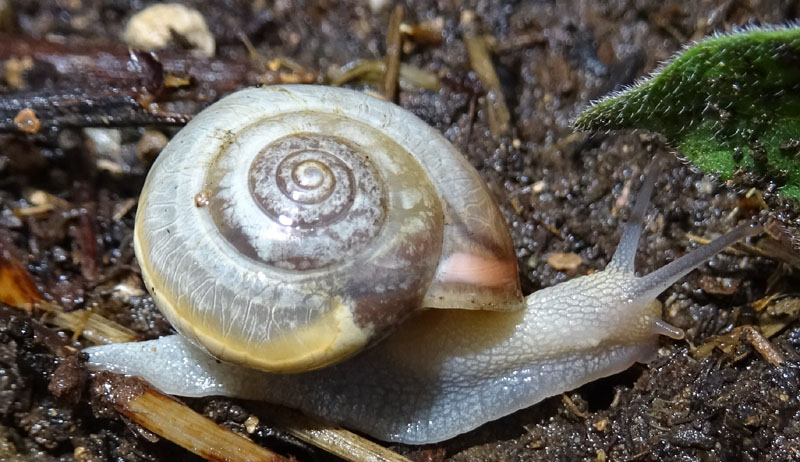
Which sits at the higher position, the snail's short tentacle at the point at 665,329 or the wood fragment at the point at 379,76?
the wood fragment at the point at 379,76

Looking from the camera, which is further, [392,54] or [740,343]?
[392,54]

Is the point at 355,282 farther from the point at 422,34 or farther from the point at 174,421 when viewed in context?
the point at 422,34

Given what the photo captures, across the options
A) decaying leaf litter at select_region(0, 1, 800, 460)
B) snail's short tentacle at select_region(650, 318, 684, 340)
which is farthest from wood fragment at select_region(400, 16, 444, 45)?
snail's short tentacle at select_region(650, 318, 684, 340)

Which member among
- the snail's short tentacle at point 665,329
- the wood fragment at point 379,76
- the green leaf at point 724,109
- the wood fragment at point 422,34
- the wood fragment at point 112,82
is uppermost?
the wood fragment at point 422,34

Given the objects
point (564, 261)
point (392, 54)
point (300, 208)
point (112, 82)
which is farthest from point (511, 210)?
point (112, 82)

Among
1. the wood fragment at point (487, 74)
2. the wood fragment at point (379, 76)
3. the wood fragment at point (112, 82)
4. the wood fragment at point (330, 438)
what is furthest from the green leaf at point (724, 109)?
the wood fragment at point (112, 82)

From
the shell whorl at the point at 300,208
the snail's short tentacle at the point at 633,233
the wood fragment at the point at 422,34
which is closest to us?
the shell whorl at the point at 300,208

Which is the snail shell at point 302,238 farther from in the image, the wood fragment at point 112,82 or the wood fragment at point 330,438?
the wood fragment at point 112,82
